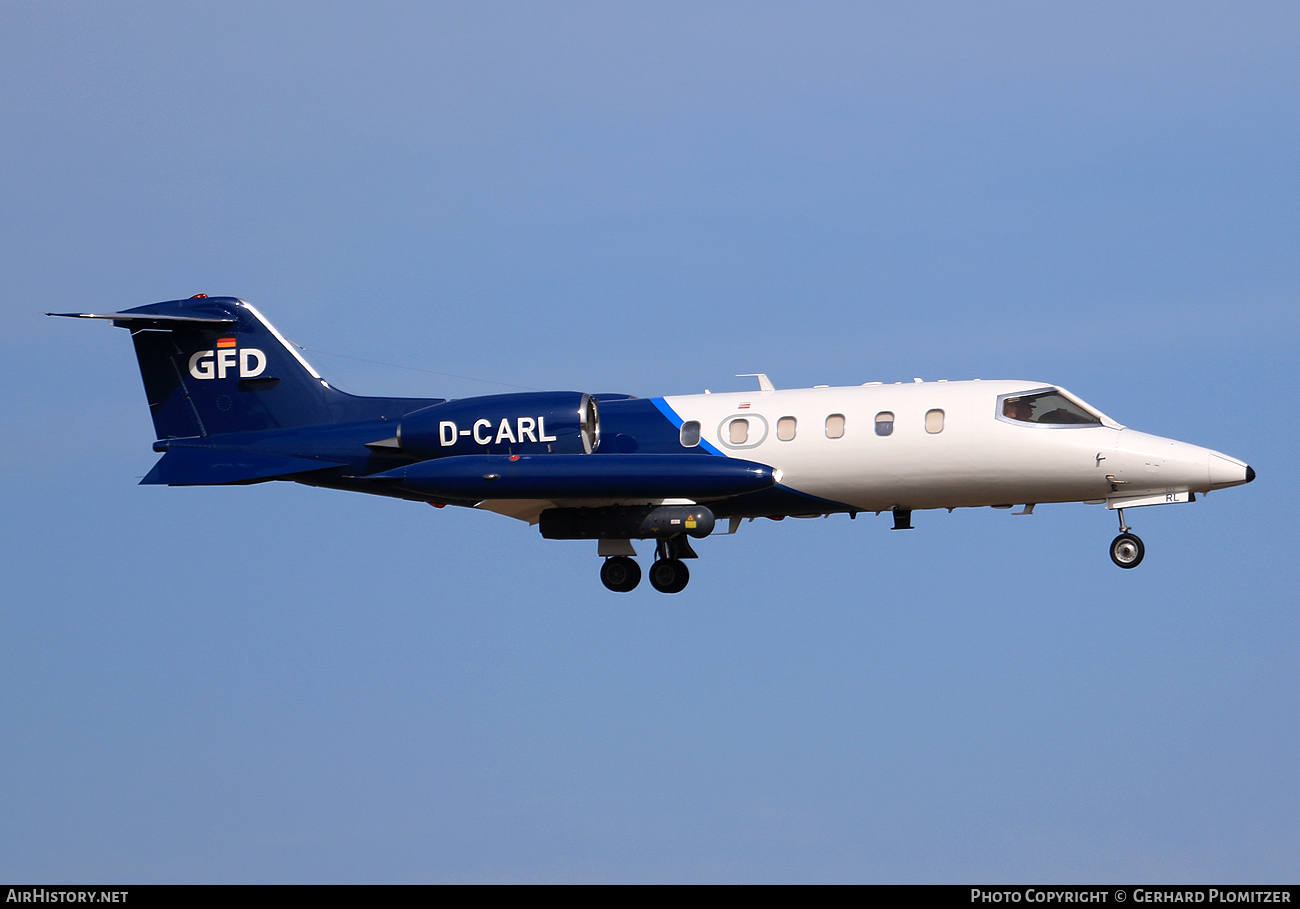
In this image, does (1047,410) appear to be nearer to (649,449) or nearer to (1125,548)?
(1125,548)

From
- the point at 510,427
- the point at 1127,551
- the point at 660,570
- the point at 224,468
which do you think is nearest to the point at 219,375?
the point at 224,468

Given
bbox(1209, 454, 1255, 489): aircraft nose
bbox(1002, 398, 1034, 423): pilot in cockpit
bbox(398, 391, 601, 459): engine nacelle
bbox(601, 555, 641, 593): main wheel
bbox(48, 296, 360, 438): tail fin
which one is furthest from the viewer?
bbox(48, 296, 360, 438): tail fin

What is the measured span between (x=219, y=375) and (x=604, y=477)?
9.12 m

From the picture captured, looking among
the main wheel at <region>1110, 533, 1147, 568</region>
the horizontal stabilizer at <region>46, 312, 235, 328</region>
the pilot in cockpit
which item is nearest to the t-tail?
the horizontal stabilizer at <region>46, 312, 235, 328</region>

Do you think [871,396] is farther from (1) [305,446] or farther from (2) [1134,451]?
(1) [305,446]

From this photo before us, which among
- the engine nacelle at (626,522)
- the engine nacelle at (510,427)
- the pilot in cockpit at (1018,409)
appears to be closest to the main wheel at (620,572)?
the engine nacelle at (626,522)

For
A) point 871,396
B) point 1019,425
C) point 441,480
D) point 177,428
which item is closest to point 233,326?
point 177,428

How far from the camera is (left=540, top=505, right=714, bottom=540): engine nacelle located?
3028 cm

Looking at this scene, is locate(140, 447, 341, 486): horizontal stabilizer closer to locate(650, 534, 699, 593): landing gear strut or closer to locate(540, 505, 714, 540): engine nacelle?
locate(540, 505, 714, 540): engine nacelle

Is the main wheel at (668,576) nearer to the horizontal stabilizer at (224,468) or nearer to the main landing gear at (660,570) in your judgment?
the main landing gear at (660,570)

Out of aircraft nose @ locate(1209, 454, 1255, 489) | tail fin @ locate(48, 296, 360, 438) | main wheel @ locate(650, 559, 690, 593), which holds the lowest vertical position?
main wheel @ locate(650, 559, 690, 593)

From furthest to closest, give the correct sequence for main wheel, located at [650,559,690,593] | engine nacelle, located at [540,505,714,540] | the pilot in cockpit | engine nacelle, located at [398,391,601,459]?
1. main wheel, located at [650,559,690,593]
2. engine nacelle, located at [398,391,601,459]
3. engine nacelle, located at [540,505,714,540]
4. the pilot in cockpit

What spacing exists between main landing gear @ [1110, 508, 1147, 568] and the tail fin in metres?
15.0
